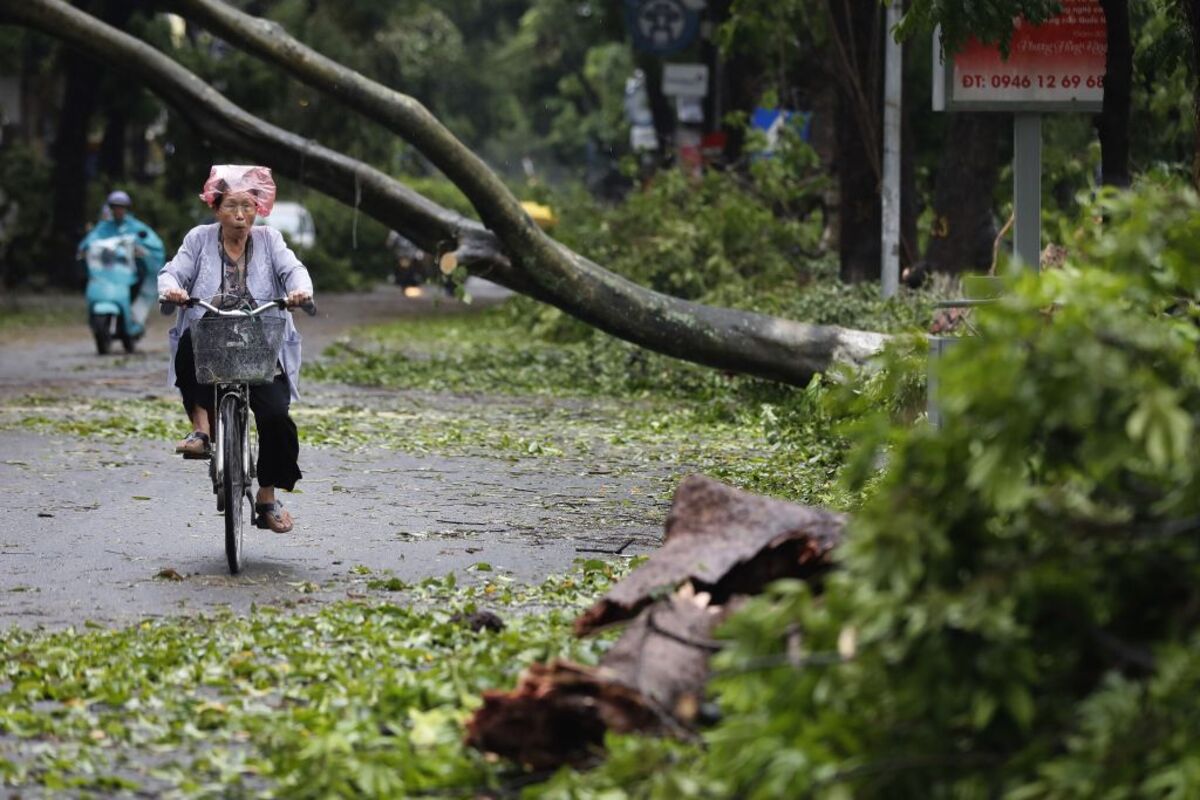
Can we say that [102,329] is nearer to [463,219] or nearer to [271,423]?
[463,219]

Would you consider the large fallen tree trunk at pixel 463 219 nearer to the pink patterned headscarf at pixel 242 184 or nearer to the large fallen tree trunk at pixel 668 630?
the pink patterned headscarf at pixel 242 184

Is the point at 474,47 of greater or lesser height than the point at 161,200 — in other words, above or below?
above

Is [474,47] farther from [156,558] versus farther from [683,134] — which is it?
[156,558]

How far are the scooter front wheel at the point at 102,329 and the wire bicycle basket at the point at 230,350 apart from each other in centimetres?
1519

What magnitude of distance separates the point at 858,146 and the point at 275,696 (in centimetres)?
1643

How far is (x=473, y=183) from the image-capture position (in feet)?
57.4

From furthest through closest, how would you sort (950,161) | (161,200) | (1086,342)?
(161,200)
(950,161)
(1086,342)

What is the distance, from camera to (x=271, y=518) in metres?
9.48

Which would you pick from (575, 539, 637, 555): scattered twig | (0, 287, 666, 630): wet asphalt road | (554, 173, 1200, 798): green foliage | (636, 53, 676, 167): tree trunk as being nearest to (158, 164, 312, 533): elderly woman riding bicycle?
(0, 287, 666, 630): wet asphalt road

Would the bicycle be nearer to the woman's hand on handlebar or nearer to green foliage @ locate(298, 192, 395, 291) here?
the woman's hand on handlebar

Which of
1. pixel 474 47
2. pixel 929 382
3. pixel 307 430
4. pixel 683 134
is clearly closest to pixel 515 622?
pixel 929 382

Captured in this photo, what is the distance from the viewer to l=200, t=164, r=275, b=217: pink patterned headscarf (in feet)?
30.6

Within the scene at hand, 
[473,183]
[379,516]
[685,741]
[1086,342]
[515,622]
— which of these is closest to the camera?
[1086,342]

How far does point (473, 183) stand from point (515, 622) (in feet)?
34.6
